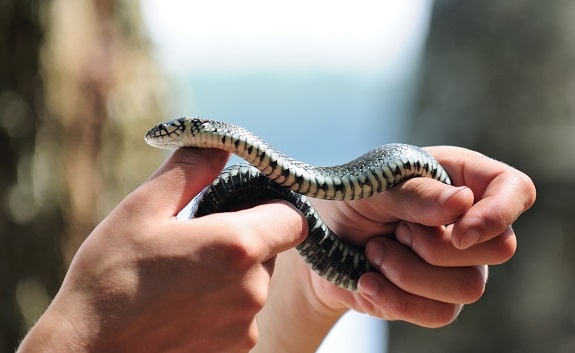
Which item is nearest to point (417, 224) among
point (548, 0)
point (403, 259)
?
point (403, 259)

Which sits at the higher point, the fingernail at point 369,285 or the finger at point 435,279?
the finger at point 435,279

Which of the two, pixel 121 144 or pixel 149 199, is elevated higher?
pixel 149 199

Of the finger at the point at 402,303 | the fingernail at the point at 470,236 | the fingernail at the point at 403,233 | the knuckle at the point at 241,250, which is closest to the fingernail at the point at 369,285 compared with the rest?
the finger at the point at 402,303

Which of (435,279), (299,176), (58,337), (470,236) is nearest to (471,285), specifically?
(435,279)

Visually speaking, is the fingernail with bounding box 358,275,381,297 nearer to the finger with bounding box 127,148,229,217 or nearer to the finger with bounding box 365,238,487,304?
the finger with bounding box 365,238,487,304

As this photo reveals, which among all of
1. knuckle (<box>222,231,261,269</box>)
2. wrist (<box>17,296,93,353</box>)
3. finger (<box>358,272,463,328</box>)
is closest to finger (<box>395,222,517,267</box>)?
finger (<box>358,272,463,328</box>)

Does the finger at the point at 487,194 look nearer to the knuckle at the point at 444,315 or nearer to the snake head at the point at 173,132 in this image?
the knuckle at the point at 444,315

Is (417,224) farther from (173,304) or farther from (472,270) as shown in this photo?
(173,304)
